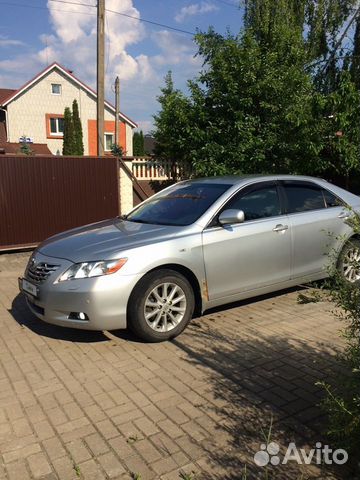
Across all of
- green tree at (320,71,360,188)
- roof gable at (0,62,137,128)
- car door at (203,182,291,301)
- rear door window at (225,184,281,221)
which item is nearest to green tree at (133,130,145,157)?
roof gable at (0,62,137,128)

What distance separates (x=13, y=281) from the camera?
22.8 ft

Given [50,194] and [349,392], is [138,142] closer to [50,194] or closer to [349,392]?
[50,194]

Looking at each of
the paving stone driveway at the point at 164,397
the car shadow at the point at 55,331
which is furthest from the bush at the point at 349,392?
the car shadow at the point at 55,331

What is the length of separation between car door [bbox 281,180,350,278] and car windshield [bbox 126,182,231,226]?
0.97 meters

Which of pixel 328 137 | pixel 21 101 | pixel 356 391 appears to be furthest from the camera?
pixel 21 101

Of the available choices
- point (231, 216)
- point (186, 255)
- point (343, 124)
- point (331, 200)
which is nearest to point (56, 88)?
point (343, 124)

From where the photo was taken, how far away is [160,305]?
14.0 ft

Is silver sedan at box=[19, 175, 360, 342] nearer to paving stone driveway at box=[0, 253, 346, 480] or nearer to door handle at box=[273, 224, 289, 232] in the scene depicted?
door handle at box=[273, 224, 289, 232]

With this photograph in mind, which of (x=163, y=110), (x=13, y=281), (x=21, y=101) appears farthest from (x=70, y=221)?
(x=21, y=101)

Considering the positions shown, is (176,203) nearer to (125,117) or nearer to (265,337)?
(265,337)

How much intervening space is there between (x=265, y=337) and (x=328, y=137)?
7.07m

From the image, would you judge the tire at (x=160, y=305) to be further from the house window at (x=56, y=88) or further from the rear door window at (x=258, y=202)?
the house window at (x=56, y=88)

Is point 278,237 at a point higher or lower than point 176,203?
lower

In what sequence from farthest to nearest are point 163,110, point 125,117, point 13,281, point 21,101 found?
point 125,117 → point 21,101 → point 163,110 → point 13,281
